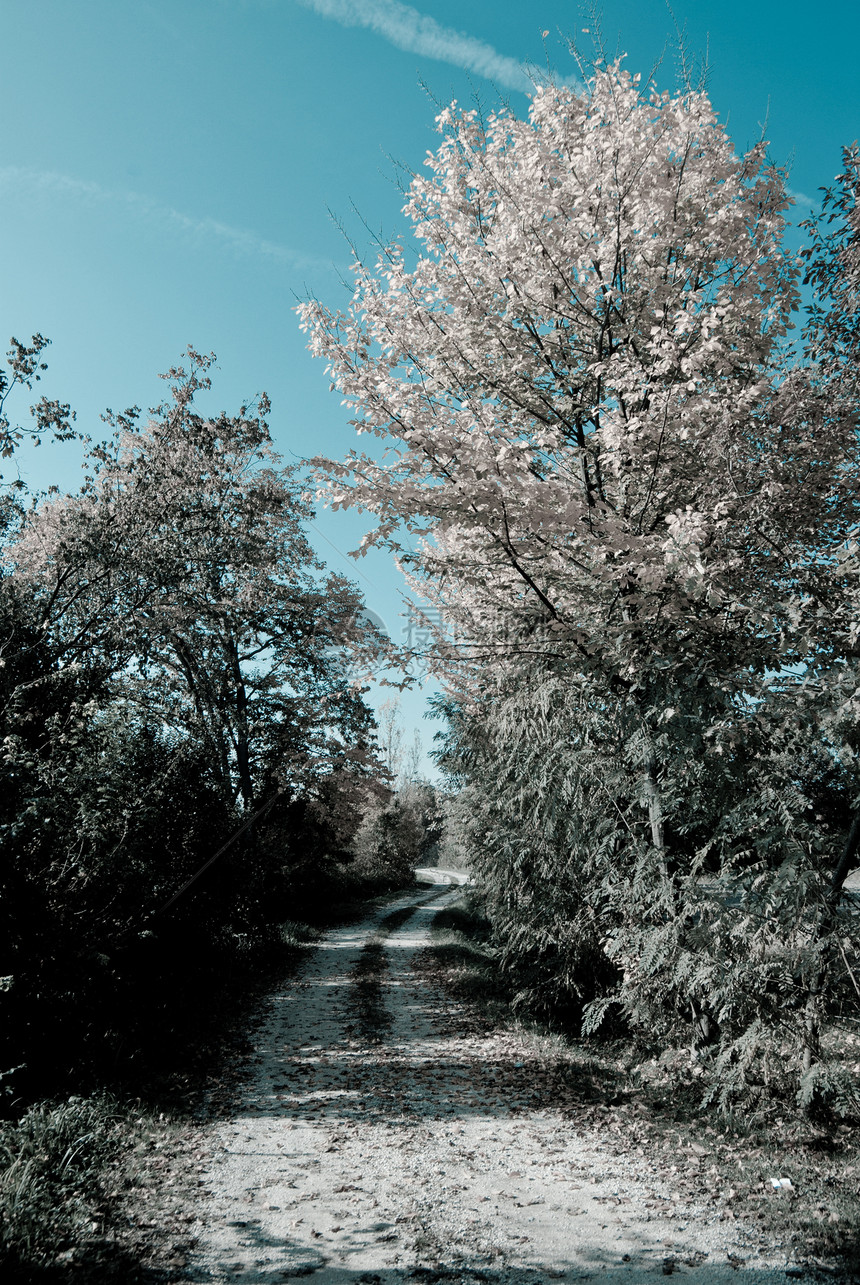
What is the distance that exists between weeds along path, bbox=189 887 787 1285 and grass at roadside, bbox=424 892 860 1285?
16 centimetres

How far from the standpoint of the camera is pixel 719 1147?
485cm

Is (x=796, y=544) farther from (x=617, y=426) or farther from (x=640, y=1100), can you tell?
(x=640, y=1100)

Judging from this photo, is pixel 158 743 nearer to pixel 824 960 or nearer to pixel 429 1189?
pixel 429 1189

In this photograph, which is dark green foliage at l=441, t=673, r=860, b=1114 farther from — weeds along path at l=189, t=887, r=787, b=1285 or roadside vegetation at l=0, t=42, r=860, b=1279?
weeds along path at l=189, t=887, r=787, b=1285

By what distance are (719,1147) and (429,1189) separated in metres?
2.24

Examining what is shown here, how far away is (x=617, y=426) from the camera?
482 centimetres

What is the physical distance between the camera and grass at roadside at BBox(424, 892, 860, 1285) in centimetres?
370

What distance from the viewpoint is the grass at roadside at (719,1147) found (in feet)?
12.1

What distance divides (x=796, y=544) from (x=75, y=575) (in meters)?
12.8

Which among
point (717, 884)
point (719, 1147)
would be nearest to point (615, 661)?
point (717, 884)

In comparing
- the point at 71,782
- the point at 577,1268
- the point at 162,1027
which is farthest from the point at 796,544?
the point at 162,1027

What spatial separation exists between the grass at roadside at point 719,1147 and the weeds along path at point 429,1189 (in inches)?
6.5

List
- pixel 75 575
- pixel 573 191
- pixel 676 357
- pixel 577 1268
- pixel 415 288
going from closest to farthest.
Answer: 1. pixel 577 1268
2. pixel 676 357
3. pixel 573 191
4. pixel 415 288
5. pixel 75 575

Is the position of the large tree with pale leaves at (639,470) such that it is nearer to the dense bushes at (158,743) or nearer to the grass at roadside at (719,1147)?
the grass at roadside at (719,1147)
